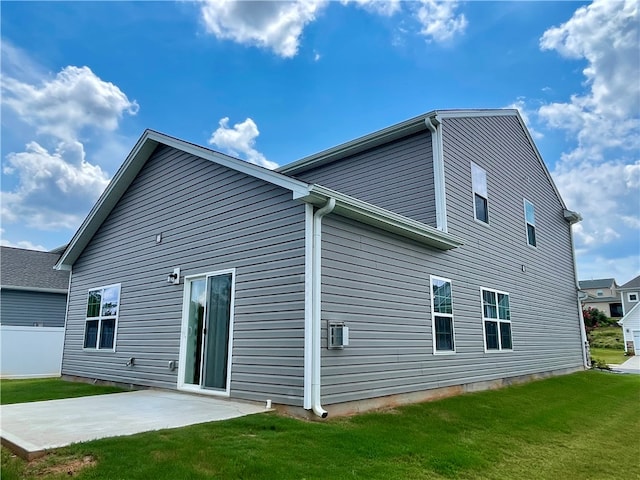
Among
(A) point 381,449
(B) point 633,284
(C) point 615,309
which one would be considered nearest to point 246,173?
(A) point 381,449

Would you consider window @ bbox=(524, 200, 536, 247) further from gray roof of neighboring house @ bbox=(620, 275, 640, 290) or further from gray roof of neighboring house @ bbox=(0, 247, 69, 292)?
gray roof of neighboring house @ bbox=(620, 275, 640, 290)

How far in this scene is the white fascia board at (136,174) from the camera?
20.9 ft

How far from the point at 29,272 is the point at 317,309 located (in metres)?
17.8

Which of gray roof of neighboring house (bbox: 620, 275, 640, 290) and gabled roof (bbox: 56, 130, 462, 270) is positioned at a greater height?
gray roof of neighboring house (bbox: 620, 275, 640, 290)

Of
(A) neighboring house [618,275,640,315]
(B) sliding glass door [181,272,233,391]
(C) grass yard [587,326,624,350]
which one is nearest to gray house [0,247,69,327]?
(B) sliding glass door [181,272,233,391]

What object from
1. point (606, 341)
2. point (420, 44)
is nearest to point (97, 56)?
point (420, 44)

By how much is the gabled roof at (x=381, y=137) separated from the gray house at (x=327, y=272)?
52 mm

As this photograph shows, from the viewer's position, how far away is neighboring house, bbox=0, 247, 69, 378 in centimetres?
1375

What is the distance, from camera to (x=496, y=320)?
1014 centimetres

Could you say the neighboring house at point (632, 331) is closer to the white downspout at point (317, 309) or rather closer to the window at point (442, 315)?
the window at point (442, 315)

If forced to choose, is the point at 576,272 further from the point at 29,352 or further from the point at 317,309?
the point at 29,352

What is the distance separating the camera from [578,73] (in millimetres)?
15211

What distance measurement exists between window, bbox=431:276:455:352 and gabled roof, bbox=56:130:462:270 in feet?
2.57

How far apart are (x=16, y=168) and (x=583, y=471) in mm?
14960
